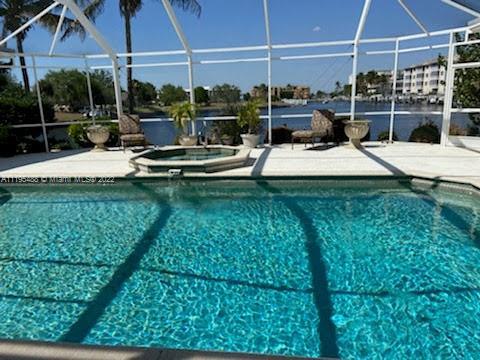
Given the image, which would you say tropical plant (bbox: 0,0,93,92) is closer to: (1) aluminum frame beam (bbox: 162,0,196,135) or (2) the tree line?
(2) the tree line

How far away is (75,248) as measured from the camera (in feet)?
16.1

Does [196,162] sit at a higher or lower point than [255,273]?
higher

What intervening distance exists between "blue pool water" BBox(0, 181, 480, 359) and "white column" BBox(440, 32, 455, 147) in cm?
424

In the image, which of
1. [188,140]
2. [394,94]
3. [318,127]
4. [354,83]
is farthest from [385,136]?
[188,140]

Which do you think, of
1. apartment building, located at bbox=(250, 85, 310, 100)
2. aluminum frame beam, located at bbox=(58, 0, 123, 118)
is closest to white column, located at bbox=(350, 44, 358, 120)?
apartment building, located at bbox=(250, 85, 310, 100)

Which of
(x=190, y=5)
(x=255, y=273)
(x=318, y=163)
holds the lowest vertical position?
(x=255, y=273)

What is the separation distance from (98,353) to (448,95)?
10.9 meters

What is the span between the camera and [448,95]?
392 inches

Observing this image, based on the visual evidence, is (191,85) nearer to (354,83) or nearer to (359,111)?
(354,83)

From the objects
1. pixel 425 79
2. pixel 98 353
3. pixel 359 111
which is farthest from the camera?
pixel 425 79

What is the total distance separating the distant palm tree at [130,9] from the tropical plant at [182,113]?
3922 millimetres

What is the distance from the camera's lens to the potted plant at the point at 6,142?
35.2 ft

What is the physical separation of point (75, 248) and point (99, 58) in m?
8.52

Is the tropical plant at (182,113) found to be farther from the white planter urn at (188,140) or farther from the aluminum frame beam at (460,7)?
the aluminum frame beam at (460,7)
